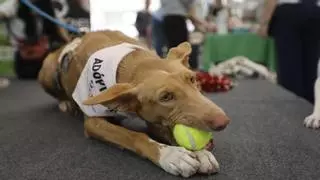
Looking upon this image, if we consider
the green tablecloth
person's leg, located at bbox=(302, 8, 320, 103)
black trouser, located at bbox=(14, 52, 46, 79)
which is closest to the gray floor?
person's leg, located at bbox=(302, 8, 320, 103)

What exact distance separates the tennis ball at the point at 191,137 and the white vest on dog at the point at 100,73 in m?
0.29

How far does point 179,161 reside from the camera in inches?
40.6

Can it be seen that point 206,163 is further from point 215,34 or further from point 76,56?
point 215,34

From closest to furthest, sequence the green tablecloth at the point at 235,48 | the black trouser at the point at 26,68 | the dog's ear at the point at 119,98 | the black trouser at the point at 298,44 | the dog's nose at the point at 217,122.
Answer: the dog's nose at the point at 217,122
the dog's ear at the point at 119,98
the black trouser at the point at 298,44
the black trouser at the point at 26,68
the green tablecloth at the point at 235,48

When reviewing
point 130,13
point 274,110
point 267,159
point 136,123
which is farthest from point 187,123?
point 130,13

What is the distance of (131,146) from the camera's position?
1.20m

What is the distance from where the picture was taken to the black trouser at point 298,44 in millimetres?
2566

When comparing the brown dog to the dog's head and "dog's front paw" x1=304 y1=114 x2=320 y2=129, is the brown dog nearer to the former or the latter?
the dog's head

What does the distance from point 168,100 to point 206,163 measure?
187 mm

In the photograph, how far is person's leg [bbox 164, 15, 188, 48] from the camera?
341cm

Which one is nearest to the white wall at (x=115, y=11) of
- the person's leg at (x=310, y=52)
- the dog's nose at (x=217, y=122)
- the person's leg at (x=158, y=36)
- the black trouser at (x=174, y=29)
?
the person's leg at (x=158, y=36)

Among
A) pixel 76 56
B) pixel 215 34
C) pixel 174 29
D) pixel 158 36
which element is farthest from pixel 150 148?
pixel 215 34

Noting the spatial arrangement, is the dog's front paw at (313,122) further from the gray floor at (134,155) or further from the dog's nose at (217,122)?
the dog's nose at (217,122)

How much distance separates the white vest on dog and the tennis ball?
0.96ft
